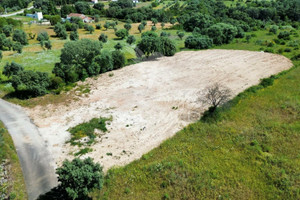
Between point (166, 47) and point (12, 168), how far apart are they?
57097mm

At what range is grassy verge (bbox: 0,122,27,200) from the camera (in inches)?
1104

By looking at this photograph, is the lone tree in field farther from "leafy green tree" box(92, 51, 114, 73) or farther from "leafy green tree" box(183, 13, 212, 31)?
"leafy green tree" box(183, 13, 212, 31)

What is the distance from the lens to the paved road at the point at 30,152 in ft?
96.6

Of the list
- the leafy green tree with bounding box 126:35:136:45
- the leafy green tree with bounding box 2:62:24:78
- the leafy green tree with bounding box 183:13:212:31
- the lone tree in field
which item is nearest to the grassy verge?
the leafy green tree with bounding box 2:62:24:78

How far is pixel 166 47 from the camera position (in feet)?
250

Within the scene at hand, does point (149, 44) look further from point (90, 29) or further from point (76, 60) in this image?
point (90, 29)

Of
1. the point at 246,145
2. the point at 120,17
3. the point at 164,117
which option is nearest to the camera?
the point at 246,145

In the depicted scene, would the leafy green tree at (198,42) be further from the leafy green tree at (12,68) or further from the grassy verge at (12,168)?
the grassy verge at (12,168)

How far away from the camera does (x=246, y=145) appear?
114ft

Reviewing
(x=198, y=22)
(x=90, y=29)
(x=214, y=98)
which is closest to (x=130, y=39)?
(x=90, y=29)

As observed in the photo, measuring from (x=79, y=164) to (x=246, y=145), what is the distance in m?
24.1

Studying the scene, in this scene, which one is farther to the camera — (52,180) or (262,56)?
(262,56)

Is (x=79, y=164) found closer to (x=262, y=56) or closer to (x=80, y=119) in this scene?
(x=80, y=119)

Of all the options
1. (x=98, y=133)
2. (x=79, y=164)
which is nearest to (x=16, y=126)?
(x=98, y=133)
